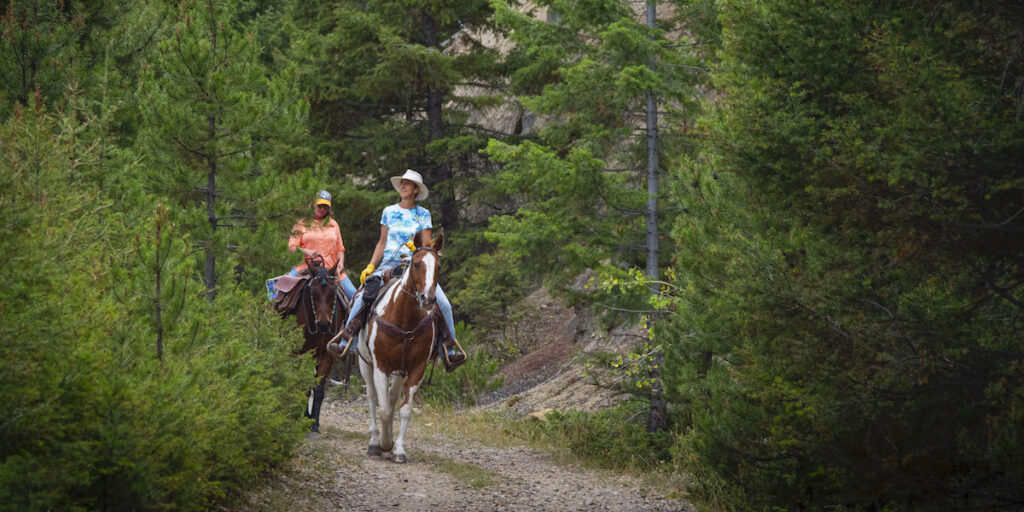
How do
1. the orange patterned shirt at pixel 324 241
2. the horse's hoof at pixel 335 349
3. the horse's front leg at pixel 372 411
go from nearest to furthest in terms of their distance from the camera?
the horse's hoof at pixel 335 349, the horse's front leg at pixel 372 411, the orange patterned shirt at pixel 324 241

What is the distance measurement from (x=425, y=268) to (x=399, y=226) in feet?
4.47

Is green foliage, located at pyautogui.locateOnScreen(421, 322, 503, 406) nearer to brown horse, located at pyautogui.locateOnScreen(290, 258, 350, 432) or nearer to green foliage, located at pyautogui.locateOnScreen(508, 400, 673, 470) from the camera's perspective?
green foliage, located at pyautogui.locateOnScreen(508, 400, 673, 470)

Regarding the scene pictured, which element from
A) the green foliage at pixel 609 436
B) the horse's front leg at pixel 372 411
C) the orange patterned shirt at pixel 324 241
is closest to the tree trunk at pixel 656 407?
the green foliage at pixel 609 436

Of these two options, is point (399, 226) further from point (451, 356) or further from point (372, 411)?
point (372, 411)

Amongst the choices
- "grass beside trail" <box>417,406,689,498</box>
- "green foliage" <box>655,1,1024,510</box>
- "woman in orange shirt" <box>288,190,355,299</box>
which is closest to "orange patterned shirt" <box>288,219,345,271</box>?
"woman in orange shirt" <box>288,190,355,299</box>

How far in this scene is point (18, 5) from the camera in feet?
30.4

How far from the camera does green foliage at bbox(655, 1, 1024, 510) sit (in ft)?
19.3

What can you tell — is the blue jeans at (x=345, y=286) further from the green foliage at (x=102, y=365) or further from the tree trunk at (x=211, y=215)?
the green foliage at (x=102, y=365)

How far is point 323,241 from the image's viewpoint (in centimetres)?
1352

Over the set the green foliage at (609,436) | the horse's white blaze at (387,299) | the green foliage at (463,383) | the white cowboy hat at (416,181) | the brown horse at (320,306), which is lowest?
the green foliage at (463,383)

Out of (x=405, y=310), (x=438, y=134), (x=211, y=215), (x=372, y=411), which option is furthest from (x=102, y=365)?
(x=438, y=134)

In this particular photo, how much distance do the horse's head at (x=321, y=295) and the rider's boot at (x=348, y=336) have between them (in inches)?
47.8

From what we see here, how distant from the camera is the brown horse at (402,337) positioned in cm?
1032

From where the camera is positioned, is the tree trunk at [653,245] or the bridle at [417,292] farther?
the tree trunk at [653,245]
